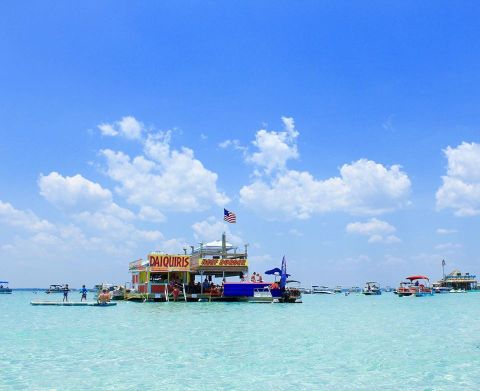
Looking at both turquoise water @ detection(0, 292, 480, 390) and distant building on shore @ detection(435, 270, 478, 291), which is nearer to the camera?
turquoise water @ detection(0, 292, 480, 390)

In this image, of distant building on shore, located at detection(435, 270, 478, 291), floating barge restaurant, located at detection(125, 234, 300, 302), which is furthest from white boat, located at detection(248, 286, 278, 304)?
distant building on shore, located at detection(435, 270, 478, 291)

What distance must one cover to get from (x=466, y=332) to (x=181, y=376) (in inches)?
702

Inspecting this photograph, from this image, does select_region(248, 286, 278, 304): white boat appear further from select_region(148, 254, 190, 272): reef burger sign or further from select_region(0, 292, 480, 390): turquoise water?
select_region(0, 292, 480, 390): turquoise water

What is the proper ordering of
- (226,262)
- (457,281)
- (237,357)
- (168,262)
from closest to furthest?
(237,357) → (226,262) → (168,262) → (457,281)

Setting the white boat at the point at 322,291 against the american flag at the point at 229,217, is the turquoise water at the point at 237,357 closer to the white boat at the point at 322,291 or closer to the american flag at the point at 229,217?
the american flag at the point at 229,217

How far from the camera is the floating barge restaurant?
2067 inches

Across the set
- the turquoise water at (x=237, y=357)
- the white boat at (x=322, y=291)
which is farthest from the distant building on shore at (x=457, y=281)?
the turquoise water at (x=237, y=357)

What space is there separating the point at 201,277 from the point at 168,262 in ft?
13.9

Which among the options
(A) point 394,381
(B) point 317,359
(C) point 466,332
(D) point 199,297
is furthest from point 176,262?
(A) point 394,381

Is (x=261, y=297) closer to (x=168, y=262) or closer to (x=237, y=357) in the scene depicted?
(x=168, y=262)

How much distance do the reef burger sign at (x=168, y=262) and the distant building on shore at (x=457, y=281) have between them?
120 m

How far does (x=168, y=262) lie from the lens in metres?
54.8

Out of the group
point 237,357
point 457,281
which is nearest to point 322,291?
point 457,281

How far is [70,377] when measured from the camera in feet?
43.4
